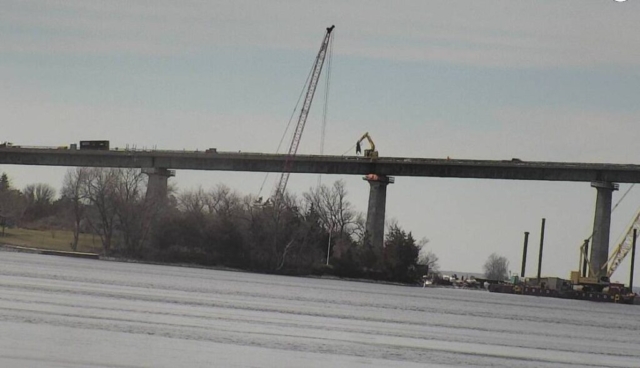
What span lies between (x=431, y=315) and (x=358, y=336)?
1472 inches

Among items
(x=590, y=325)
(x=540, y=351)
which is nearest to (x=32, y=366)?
(x=540, y=351)

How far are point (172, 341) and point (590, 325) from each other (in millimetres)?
69995

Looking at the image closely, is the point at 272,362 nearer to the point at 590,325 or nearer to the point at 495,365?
the point at 495,365

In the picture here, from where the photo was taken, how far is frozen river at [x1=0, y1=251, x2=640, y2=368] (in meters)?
65.3

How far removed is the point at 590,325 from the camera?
134500 mm

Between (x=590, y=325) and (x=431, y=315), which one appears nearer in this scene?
(x=431, y=315)

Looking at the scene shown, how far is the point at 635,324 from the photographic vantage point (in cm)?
15012

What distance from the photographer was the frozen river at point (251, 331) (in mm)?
65312

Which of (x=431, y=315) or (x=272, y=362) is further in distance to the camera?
(x=431, y=315)

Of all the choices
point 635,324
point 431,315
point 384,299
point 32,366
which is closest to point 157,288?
point 431,315

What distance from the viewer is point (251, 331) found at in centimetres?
8200

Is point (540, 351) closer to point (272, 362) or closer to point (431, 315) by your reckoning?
point (272, 362)

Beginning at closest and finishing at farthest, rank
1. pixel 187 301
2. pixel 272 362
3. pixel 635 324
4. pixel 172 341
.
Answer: pixel 272 362
pixel 172 341
pixel 187 301
pixel 635 324

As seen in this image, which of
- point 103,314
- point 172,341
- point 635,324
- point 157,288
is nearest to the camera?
point 172,341
